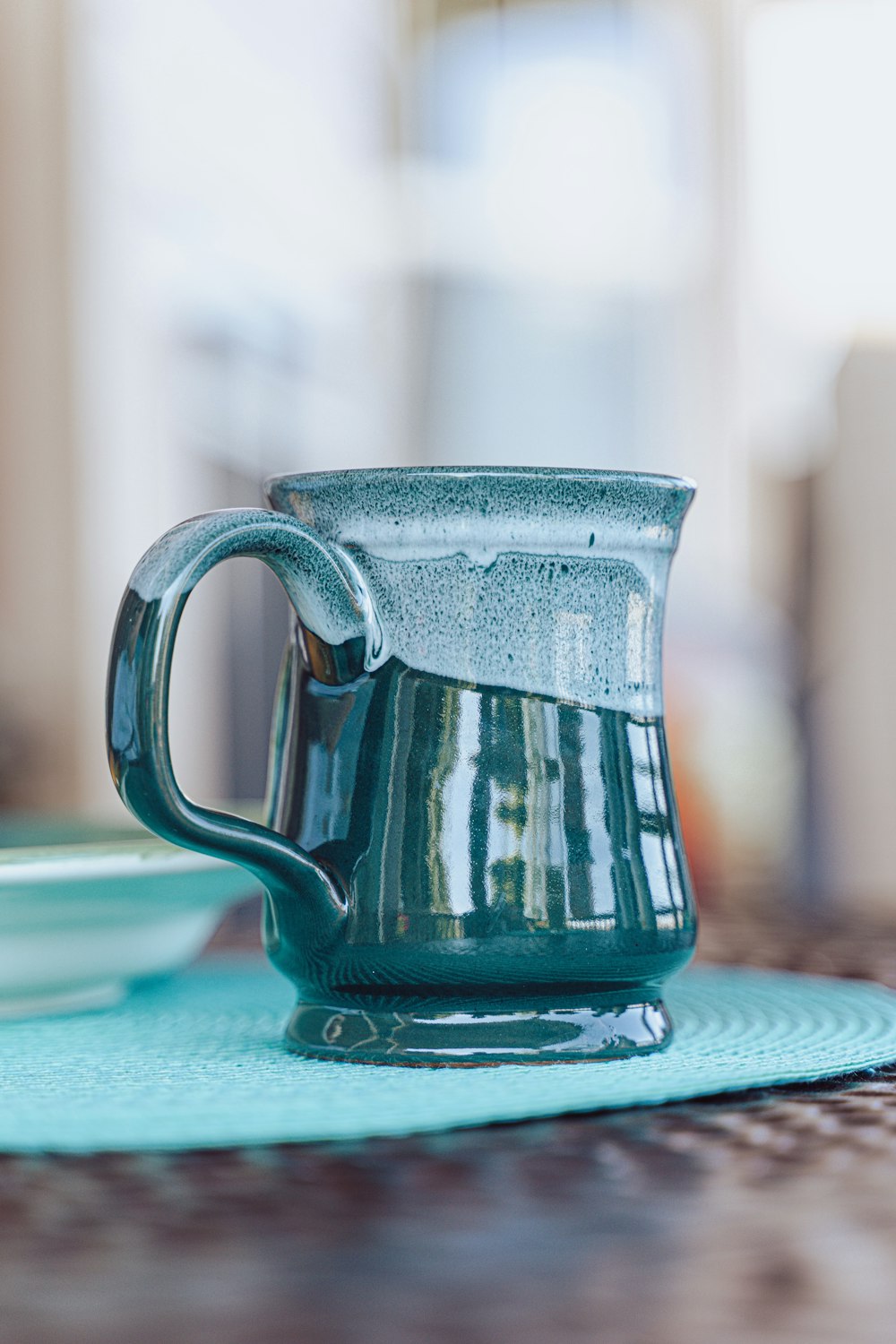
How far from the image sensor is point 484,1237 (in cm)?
24

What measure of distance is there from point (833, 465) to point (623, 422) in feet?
1.72

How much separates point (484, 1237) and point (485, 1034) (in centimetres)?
13

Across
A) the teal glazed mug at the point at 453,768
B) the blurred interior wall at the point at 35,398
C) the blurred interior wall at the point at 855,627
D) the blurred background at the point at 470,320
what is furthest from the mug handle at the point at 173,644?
the blurred interior wall at the point at 855,627

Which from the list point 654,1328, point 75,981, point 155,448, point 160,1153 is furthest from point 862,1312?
point 155,448

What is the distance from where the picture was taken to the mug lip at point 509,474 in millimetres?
374

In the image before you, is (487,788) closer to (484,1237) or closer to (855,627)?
(484,1237)

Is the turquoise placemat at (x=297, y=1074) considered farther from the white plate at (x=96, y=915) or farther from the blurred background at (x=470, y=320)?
the blurred background at (x=470, y=320)

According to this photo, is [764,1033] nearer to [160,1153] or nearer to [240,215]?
[160,1153]

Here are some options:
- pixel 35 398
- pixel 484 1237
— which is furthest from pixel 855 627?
pixel 484 1237

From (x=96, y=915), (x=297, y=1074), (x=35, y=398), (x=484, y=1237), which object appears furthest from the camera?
(x=35, y=398)

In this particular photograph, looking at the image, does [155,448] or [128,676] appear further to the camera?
[155,448]

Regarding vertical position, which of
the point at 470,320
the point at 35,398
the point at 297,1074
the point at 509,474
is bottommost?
the point at 297,1074

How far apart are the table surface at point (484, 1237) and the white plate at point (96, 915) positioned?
16 cm

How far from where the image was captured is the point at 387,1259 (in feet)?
0.75
